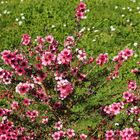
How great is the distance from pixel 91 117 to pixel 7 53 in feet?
8.04

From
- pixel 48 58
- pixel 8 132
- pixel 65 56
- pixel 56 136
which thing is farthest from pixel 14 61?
pixel 56 136

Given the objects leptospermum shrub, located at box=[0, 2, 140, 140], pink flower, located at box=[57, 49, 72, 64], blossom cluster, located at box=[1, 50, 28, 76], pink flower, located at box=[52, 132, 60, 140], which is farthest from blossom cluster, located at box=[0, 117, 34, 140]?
pink flower, located at box=[57, 49, 72, 64]

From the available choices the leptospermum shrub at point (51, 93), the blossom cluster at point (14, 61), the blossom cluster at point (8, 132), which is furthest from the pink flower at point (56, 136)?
the blossom cluster at point (14, 61)

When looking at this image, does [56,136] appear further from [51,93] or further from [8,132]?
[51,93]

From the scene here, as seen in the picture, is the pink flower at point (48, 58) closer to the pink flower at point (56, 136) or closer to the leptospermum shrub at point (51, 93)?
the leptospermum shrub at point (51, 93)

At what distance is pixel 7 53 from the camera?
21.5 feet

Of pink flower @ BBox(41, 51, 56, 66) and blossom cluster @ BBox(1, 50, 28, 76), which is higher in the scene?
pink flower @ BBox(41, 51, 56, 66)

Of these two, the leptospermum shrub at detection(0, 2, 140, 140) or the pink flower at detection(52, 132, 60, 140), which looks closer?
the leptospermum shrub at detection(0, 2, 140, 140)

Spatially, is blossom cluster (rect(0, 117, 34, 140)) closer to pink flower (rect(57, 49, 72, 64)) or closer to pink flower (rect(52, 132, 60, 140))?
A: pink flower (rect(52, 132, 60, 140))

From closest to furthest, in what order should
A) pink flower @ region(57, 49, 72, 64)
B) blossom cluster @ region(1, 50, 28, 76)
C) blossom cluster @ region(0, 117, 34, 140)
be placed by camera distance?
1. blossom cluster @ region(0, 117, 34, 140)
2. blossom cluster @ region(1, 50, 28, 76)
3. pink flower @ region(57, 49, 72, 64)

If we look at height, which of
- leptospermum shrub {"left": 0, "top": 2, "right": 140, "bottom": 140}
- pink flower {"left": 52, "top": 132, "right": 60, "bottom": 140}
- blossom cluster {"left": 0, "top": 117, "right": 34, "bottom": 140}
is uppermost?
leptospermum shrub {"left": 0, "top": 2, "right": 140, "bottom": 140}

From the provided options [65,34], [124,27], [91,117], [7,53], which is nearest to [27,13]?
[65,34]

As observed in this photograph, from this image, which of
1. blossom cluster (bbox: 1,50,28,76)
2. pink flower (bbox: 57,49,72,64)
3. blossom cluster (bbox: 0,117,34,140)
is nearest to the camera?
blossom cluster (bbox: 0,117,34,140)

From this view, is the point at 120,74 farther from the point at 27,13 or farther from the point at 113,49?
the point at 27,13
